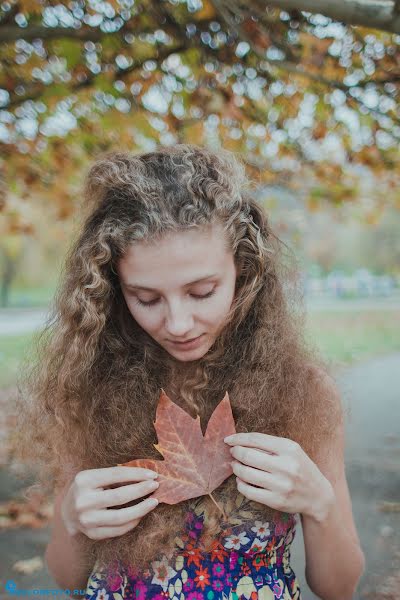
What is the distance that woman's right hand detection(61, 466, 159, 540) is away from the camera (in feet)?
4.13

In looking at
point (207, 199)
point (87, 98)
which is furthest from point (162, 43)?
point (207, 199)

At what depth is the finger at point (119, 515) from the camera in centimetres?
126

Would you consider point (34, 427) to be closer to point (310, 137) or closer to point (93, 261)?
point (93, 261)

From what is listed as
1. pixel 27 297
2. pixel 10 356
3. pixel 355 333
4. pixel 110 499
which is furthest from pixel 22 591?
pixel 27 297

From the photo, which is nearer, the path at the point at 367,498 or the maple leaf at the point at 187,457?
the maple leaf at the point at 187,457

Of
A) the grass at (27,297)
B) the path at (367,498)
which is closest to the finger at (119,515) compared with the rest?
the path at (367,498)

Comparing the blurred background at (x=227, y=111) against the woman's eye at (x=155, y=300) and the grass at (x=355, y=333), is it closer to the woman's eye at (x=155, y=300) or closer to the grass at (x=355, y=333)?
the woman's eye at (x=155, y=300)

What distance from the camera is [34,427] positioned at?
5.41ft

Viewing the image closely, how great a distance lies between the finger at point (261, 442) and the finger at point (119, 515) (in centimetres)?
23

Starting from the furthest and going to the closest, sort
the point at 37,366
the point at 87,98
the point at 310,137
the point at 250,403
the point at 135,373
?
1. the point at 310,137
2. the point at 87,98
3. the point at 37,366
4. the point at 135,373
5. the point at 250,403

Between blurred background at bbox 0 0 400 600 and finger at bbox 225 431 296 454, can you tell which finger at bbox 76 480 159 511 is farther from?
blurred background at bbox 0 0 400 600

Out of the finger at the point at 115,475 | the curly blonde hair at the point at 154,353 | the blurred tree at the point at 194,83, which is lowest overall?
the finger at the point at 115,475

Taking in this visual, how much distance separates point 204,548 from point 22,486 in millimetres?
2987

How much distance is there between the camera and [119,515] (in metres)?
1.26
